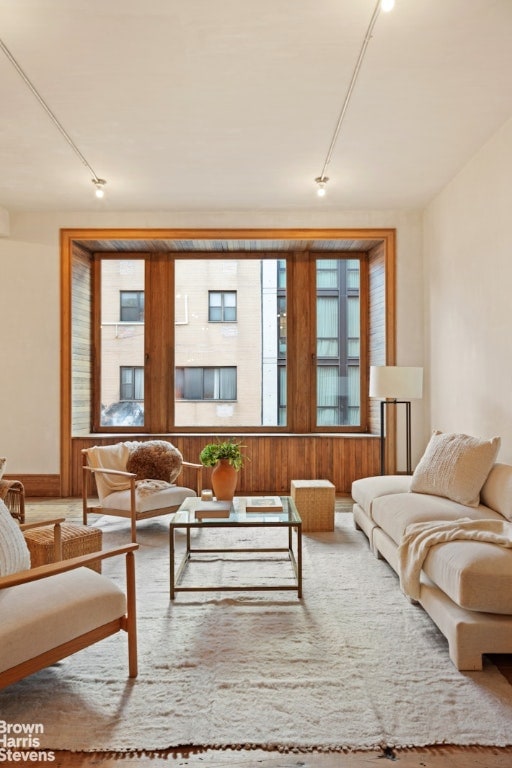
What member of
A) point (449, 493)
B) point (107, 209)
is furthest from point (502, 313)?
point (107, 209)

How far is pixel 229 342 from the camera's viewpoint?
6742mm

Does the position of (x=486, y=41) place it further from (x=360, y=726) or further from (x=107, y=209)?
(x=107, y=209)

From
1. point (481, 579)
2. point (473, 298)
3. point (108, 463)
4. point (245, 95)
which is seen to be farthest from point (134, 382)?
point (481, 579)

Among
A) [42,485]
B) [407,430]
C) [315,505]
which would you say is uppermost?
[407,430]

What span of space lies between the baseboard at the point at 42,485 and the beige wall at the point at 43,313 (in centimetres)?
8

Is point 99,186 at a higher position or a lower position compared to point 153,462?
higher

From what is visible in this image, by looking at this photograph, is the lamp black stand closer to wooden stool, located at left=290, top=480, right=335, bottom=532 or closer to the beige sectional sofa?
wooden stool, located at left=290, top=480, right=335, bottom=532

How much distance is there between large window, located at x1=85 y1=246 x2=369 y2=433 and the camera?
21.8 feet

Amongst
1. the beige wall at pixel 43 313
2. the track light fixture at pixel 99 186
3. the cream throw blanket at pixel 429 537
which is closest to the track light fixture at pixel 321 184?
the beige wall at pixel 43 313

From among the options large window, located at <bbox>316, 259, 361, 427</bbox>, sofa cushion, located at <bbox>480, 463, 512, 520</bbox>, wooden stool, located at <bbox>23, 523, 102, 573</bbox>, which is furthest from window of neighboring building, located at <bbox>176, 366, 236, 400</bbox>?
sofa cushion, located at <bbox>480, 463, 512, 520</bbox>

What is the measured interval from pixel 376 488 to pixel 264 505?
1.09m

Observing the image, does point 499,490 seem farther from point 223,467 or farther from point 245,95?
point 245,95

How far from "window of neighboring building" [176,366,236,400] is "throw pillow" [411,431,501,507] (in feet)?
10.5

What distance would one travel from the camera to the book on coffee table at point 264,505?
11.6ft
